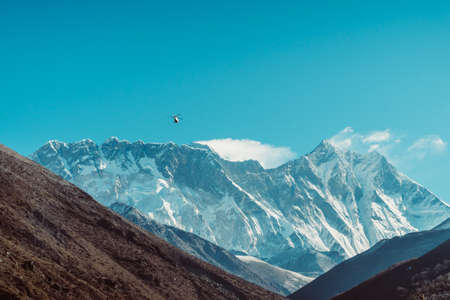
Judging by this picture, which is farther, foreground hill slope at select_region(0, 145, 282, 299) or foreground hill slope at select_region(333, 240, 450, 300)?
foreground hill slope at select_region(333, 240, 450, 300)

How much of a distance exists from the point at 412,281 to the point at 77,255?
7375 cm

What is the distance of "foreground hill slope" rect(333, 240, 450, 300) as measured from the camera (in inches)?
4113

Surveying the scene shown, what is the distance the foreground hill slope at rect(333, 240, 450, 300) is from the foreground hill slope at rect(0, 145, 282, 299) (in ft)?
89.9

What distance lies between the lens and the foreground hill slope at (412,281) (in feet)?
343

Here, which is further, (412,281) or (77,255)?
(412,281)

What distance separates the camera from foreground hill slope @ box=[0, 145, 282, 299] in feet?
221

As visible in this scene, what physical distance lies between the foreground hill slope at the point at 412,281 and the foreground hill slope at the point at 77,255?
27.4 m

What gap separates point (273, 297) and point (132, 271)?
46407 mm

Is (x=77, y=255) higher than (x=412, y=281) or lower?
higher

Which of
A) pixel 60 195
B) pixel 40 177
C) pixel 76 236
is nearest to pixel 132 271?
pixel 76 236

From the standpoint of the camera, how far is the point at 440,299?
9062 cm

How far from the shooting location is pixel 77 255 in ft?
310

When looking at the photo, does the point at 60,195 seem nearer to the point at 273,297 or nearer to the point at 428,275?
the point at 273,297

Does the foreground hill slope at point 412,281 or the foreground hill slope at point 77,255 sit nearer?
the foreground hill slope at point 77,255
